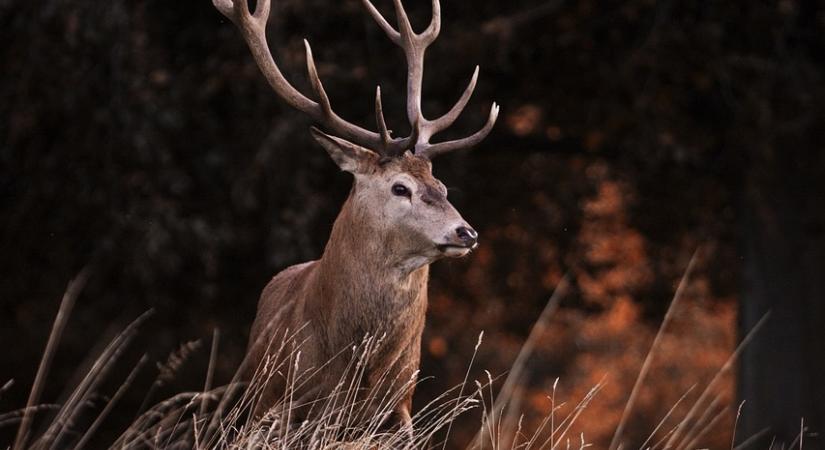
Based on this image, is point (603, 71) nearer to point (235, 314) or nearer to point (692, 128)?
point (692, 128)

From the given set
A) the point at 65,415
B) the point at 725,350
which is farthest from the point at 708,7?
the point at 725,350

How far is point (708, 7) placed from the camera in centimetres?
789

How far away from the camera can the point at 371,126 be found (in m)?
7.85

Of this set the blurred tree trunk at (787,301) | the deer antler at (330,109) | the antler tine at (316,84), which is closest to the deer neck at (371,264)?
the deer antler at (330,109)

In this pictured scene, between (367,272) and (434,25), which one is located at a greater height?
(434,25)

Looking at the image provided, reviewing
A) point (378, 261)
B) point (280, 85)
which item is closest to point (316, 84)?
point (280, 85)

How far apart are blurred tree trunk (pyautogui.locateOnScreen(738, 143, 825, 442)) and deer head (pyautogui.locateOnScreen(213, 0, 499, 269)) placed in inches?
146

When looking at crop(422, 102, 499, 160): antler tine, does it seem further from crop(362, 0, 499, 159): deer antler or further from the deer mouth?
the deer mouth

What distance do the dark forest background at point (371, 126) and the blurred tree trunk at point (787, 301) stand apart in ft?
0.04

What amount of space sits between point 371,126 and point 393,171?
312 cm

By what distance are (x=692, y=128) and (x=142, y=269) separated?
340 centimetres

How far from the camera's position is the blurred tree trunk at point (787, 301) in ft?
27.6

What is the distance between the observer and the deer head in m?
4.54

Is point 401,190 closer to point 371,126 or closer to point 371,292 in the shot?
point 371,292
